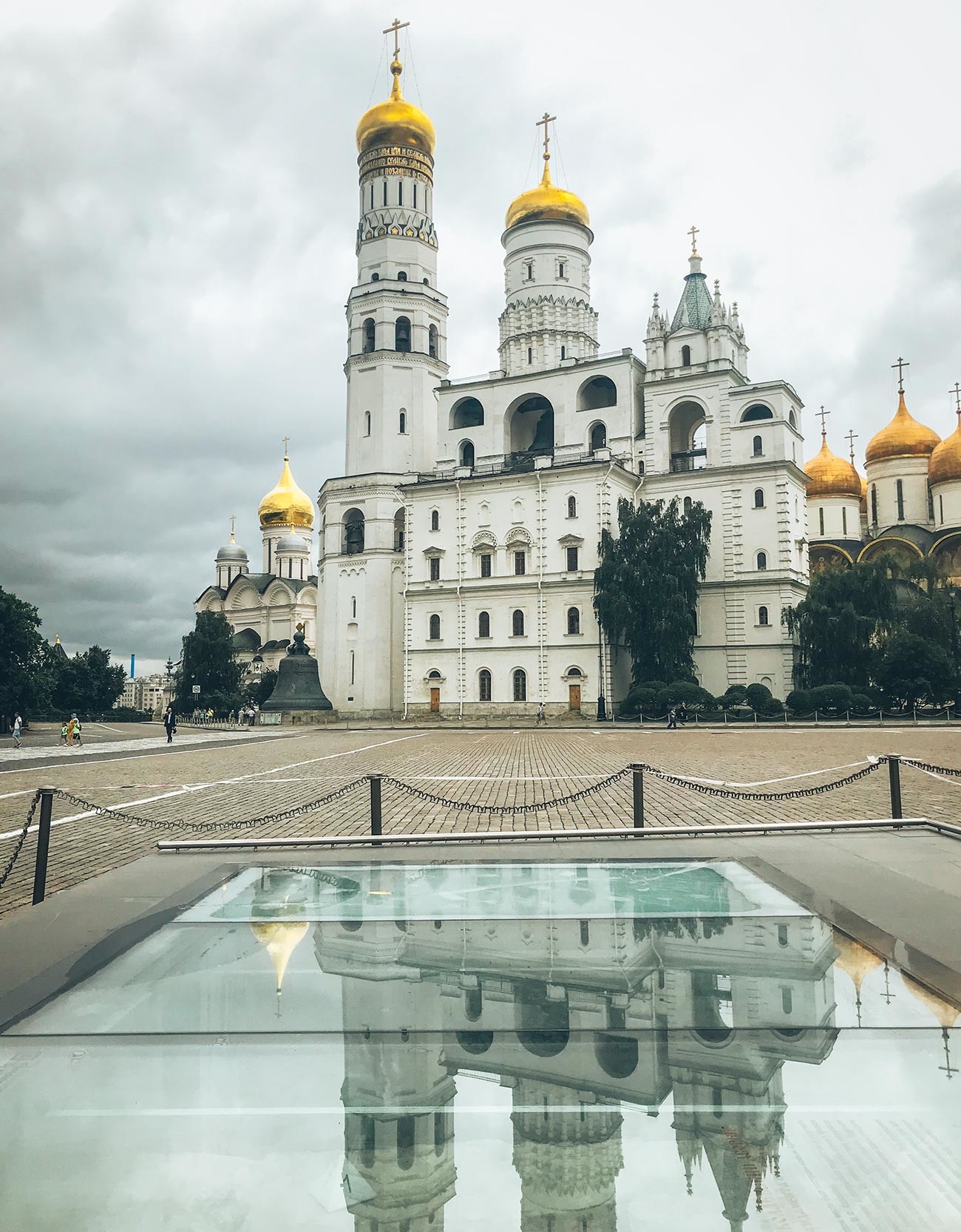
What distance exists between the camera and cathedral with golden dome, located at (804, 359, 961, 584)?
2285 inches

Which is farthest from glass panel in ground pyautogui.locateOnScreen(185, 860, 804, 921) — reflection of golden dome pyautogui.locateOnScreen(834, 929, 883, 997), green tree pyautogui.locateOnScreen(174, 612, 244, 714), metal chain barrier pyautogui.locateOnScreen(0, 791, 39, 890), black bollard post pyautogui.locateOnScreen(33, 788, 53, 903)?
green tree pyautogui.locateOnScreen(174, 612, 244, 714)

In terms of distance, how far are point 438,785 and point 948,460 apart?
53.6m

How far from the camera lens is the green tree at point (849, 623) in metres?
41.6

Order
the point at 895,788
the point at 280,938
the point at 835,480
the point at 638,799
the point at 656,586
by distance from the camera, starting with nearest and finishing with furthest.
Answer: the point at 280,938 → the point at 638,799 → the point at 895,788 → the point at 656,586 → the point at 835,480

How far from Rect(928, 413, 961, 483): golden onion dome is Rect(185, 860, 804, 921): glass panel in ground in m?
57.4

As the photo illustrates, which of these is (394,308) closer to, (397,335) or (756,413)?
(397,335)

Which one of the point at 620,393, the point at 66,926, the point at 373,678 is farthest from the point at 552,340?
the point at 66,926

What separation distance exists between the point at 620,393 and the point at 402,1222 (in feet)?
163

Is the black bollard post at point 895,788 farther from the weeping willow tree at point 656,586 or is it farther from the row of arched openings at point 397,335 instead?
the row of arched openings at point 397,335

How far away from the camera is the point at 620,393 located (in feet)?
163

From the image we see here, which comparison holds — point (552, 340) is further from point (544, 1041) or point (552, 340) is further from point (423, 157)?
point (544, 1041)

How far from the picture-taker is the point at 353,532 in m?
57.2

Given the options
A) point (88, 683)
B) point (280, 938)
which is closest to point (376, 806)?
point (280, 938)

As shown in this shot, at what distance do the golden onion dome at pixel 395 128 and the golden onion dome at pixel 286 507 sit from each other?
116 ft
